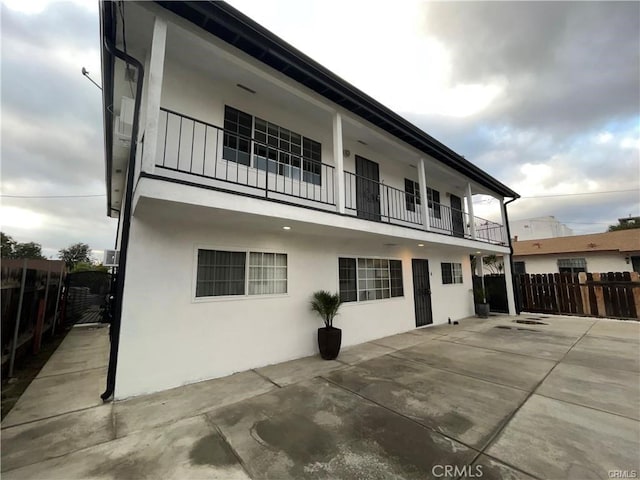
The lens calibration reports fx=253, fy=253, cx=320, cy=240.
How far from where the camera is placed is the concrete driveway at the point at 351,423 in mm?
2363

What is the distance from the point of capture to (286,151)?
540 centimetres

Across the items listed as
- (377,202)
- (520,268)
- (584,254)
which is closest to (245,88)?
(377,202)

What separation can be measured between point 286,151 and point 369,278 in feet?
14.7

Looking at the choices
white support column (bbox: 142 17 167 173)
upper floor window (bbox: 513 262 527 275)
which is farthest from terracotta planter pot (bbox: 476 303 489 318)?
white support column (bbox: 142 17 167 173)

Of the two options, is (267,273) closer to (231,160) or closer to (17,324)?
(231,160)

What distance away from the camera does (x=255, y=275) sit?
5.45 m

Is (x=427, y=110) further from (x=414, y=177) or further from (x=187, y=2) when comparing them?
(x=187, y=2)

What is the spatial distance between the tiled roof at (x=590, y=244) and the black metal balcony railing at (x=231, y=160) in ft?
65.4

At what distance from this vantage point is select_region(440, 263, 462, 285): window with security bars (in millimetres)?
10688

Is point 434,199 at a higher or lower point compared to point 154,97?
higher

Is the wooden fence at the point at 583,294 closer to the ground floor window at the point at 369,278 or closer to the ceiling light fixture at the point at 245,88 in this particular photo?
the ground floor window at the point at 369,278

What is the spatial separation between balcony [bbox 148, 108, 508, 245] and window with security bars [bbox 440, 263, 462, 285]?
3.83 m

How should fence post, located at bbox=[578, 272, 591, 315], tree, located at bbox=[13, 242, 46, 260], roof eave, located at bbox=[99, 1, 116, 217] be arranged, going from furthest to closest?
tree, located at bbox=[13, 242, 46, 260], fence post, located at bbox=[578, 272, 591, 315], roof eave, located at bbox=[99, 1, 116, 217]

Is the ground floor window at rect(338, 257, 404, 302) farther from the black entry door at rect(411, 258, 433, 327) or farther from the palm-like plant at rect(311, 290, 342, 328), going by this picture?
the palm-like plant at rect(311, 290, 342, 328)
